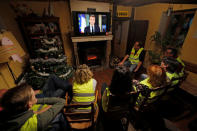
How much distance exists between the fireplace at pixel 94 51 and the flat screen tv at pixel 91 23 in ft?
0.59

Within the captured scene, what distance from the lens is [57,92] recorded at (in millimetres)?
1439

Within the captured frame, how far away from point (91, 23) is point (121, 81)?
2204 mm

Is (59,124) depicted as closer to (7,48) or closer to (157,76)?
(157,76)

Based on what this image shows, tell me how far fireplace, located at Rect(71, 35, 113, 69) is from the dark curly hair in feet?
6.60

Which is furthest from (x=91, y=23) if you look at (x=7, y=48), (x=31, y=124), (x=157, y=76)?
(x=31, y=124)

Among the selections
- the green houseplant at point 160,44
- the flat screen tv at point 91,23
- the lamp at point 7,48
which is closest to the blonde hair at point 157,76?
the green houseplant at point 160,44

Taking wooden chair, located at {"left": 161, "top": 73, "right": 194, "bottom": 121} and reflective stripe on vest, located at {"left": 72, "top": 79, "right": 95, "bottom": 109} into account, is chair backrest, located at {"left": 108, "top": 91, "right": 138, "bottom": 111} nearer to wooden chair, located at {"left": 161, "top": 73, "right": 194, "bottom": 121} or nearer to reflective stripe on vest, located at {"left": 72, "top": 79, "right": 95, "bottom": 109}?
reflective stripe on vest, located at {"left": 72, "top": 79, "right": 95, "bottom": 109}

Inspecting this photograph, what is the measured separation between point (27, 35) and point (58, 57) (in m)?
0.91

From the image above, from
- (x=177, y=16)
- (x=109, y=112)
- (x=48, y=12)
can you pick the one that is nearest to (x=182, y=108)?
(x=109, y=112)

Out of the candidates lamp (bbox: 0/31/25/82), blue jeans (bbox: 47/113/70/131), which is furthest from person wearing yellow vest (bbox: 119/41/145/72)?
lamp (bbox: 0/31/25/82)

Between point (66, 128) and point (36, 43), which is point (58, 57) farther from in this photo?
point (66, 128)

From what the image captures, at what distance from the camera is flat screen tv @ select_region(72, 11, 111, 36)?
93.0 inches

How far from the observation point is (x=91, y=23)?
2510mm

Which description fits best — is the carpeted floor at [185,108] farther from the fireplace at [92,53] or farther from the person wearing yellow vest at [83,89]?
the fireplace at [92,53]
